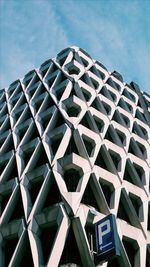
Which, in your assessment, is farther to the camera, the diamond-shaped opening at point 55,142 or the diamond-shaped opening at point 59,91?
the diamond-shaped opening at point 59,91

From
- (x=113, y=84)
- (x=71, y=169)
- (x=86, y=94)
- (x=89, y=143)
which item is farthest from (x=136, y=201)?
(x=113, y=84)

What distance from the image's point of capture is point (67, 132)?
96.8ft

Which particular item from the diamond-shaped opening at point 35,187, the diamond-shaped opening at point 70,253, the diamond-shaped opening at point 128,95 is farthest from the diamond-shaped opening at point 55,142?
the diamond-shaped opening at point 128,95

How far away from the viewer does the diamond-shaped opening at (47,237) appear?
2470 cm

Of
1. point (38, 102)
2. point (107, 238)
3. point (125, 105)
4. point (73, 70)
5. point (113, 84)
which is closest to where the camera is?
point (107, 238)

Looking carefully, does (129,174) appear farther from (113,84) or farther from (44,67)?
(44,67)

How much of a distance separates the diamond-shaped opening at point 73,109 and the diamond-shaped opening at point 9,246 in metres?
12.2

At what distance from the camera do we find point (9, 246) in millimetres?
27312

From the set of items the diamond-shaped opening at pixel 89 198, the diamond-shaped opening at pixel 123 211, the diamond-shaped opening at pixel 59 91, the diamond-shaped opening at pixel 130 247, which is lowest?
the diamond-shaped opening at pixel 130 247

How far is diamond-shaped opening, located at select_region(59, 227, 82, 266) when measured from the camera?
23.0 meters

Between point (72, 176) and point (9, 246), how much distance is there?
7.33 metres

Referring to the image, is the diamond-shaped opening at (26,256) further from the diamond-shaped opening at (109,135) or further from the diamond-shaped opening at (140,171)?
the diamond-shaped opening at (140,171)

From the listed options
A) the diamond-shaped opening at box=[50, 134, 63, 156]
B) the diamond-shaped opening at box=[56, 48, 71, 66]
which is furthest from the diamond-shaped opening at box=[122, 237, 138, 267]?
the diamond-shaped opening at box=[56, 48, 71, 66]

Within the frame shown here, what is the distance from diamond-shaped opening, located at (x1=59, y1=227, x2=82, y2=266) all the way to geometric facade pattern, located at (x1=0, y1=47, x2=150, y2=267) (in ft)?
0.21
